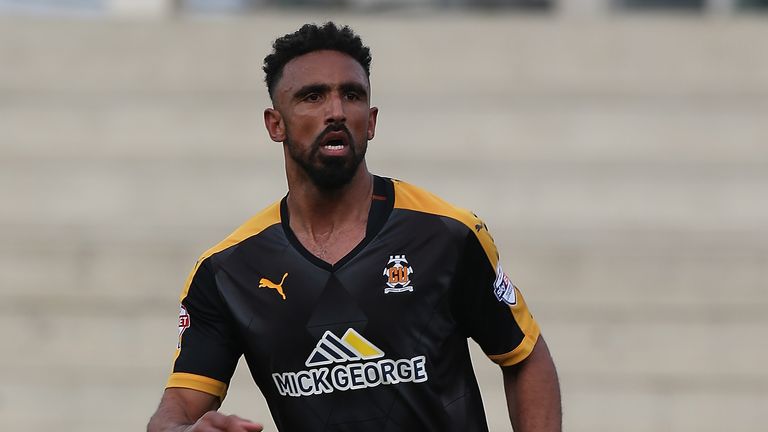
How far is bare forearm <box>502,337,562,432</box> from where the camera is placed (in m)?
3.98

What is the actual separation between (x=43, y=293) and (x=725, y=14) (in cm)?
557

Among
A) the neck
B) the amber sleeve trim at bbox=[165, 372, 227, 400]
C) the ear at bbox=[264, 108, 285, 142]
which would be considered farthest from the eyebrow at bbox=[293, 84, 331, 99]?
the amber sleeve trim at bbox=[165, 372, 227, 400]

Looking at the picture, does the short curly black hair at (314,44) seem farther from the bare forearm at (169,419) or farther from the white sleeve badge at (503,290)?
the bare forearm at (169,419)

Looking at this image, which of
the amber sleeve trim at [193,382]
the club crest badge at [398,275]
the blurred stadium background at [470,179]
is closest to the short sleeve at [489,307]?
the club crest badge at [398,275]

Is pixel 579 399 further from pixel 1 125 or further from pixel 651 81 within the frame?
pixel 1 125

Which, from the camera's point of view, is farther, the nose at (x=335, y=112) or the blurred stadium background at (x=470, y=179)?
the blurred stadium background at (x=470, y=179)

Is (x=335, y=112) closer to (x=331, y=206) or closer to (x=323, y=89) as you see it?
(x=323, y=89)

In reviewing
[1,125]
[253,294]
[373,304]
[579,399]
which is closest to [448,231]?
[373,304]

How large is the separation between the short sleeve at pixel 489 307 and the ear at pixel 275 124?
0.61 metres

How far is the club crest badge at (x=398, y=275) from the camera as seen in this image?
401 cm

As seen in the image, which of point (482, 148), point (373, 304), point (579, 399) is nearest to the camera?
point (373, 304)

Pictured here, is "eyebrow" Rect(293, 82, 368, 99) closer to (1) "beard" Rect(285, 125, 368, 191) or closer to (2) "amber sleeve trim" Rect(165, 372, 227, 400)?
(1) "beard" Rect(285, 125, 368, 191)

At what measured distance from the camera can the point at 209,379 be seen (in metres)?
4.12

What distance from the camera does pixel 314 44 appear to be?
406cm
